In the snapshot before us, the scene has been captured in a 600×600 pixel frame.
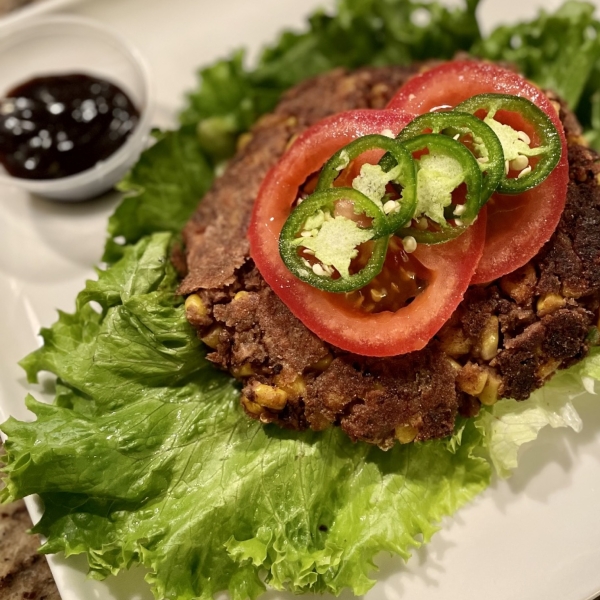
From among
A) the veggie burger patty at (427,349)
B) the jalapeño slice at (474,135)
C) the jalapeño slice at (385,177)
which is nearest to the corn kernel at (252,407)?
the veggie burger patty at (427,349)

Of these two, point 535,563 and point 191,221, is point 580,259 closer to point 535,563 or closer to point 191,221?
point 535,563

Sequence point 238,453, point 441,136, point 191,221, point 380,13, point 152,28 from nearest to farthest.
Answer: point 441,136 → point 238,453 → point 191,221 → point 380,13 → point 152,28

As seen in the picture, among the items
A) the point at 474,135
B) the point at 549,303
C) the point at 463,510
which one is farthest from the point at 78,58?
the point at 463,510

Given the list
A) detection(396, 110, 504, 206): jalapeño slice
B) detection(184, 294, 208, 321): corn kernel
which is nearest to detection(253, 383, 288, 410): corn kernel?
detection(184, 294, 208, 321): corn kernel

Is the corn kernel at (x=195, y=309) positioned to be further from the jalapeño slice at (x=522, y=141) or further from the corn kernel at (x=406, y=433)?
the jalapeño slice at (x=522, y=141)

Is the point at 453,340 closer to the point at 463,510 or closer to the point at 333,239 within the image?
the point at 333,239

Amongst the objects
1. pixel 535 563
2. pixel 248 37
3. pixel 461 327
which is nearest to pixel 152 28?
pixel 248 37
